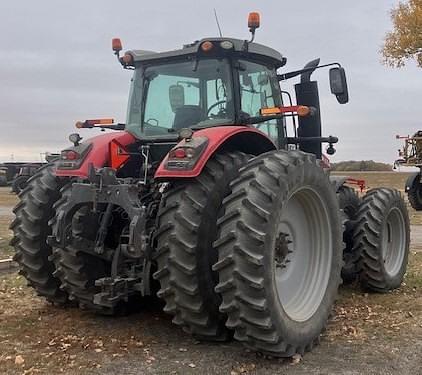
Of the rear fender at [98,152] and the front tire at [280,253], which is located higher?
the rear fender at [98,152]

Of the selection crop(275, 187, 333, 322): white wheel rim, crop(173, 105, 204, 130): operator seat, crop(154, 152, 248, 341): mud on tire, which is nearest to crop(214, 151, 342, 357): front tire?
crop(275, 187, 333, 322): white wheel rim

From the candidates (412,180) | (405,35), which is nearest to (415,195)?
(412,180)

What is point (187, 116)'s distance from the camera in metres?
5.66

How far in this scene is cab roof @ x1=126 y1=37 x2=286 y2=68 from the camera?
216 inches

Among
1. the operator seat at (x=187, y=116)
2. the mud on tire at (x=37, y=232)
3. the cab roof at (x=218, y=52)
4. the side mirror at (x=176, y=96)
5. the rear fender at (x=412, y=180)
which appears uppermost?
the cab roof at (x=218, y=52)

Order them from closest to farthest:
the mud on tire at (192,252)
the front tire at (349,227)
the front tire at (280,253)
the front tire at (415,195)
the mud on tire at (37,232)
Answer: the front tire at (280,253), the mud on tire at (192,252), the mud on tire at (37,232), the front tire at (349,227), the front tire at (415,195)

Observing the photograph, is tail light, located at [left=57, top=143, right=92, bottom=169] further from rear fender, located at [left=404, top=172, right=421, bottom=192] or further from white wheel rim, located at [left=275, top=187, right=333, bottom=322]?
rear fender, located at [left=404, top=172, right=421, bottom=192]

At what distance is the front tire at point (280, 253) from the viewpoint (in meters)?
4.14

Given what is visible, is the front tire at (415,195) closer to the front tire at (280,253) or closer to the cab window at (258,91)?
the cab window at (258,91)

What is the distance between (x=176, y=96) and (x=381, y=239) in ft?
9.57

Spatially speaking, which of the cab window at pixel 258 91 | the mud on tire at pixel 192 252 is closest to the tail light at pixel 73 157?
the mud on tire at pixel 192 252

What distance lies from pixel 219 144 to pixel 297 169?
2.10 feet

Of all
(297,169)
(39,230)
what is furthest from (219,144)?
(39,230)

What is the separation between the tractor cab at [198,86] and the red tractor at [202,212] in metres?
0.01
